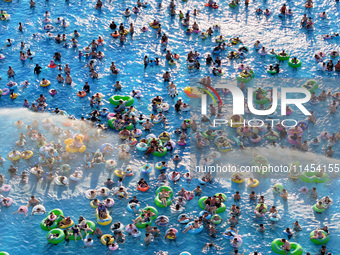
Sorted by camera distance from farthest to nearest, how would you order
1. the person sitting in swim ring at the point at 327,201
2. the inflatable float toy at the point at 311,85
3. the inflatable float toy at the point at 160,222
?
the inflatable float toy at the point at 311,85
the person sitting in swim ring at the point at 327,201
the inflatable float toy at the point at 160,222

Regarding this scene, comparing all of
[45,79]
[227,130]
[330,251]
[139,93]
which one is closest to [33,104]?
[45,79]

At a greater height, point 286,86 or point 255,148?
point 286,86

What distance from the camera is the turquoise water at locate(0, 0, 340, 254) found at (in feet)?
145

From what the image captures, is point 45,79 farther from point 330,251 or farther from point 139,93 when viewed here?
point 330,251

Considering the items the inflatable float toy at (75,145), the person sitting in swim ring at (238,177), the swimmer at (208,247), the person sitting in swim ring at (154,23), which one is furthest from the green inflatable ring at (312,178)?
the person sitting in swim ring at (154,23)

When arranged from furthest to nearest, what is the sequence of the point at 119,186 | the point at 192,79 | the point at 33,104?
the point at 192,79 → the point at 33,104 → the point at 119,186

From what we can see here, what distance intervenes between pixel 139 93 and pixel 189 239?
1771 cm

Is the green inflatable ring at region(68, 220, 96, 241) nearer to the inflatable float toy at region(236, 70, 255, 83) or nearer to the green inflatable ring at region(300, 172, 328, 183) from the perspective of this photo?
the green inflatable ring at region(300, 172, 328, 183)

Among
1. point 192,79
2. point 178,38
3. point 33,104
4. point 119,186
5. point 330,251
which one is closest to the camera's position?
point 330,251

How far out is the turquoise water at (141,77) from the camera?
1746 inches

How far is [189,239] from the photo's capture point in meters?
44.1

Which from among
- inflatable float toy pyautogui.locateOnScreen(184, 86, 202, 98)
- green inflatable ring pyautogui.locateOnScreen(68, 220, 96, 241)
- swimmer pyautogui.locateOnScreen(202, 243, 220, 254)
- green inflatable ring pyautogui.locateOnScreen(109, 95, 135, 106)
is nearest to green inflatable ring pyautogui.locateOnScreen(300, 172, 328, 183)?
swimmer pyautogui.locateOnScreen(202, 243, 220, 254)

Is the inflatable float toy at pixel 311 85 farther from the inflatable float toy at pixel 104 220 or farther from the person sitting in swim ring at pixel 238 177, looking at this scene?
the inflatable float toy at pixel 104 220

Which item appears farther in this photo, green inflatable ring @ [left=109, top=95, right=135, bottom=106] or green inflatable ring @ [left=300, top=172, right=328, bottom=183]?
green inflatable ring @ [left=109, top=95, right=135, bottom=106]
